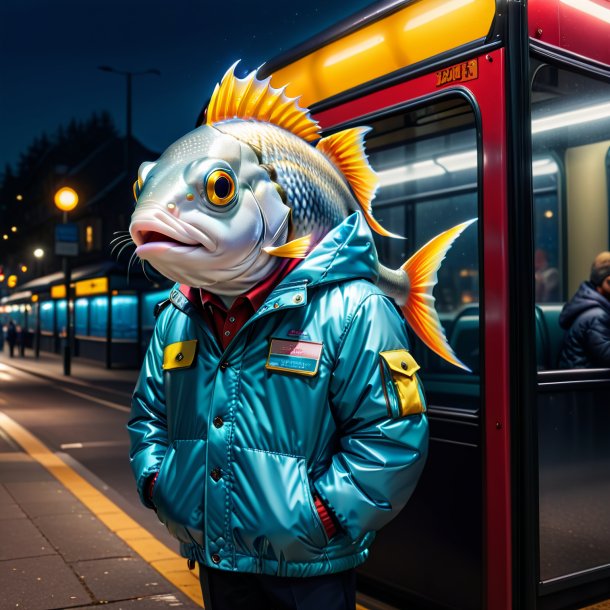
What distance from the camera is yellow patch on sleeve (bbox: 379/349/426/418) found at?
193 cm

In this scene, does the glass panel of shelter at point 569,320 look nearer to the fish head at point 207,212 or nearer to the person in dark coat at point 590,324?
the person in dark coat at point 590,324

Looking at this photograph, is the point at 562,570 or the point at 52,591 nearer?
the point at 562,570

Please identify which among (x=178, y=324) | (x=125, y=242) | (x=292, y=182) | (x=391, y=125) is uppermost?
(x=391, y=125)

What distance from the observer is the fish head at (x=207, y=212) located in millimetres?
1783

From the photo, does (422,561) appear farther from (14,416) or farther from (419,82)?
(14,416)

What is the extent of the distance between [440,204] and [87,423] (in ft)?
28.0

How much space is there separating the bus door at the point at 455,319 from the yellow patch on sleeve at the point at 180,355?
1.36m

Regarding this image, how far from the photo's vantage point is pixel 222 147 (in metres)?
1.88

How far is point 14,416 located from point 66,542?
7.73 meters

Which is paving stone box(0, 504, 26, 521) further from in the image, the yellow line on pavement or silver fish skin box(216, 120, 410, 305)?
silver fish skin box(216, 120, 410, 305)

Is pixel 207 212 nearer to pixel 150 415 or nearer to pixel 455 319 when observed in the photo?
pixel 150 415

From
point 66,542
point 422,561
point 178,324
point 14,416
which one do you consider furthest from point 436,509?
point 14,416

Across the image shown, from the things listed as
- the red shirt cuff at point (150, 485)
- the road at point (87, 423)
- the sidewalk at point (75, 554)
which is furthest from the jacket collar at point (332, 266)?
the road at point (87, 423)

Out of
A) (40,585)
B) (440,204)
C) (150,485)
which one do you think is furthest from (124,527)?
(150,485)
